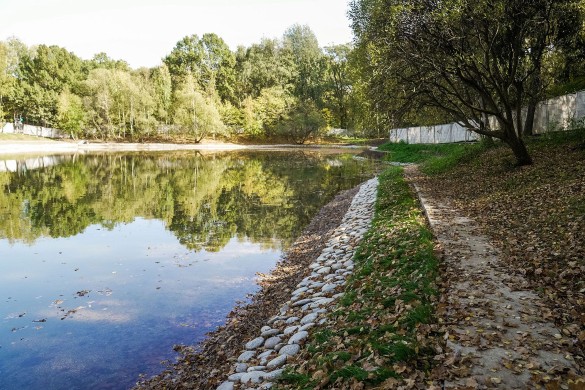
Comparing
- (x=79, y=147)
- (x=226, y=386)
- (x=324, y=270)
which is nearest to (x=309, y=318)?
(x=226, y=386)

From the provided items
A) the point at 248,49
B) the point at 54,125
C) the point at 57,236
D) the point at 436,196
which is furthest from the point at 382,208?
the point at 248,49

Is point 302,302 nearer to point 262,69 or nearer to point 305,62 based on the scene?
point 262,69

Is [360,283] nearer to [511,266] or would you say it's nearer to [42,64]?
[511,266]

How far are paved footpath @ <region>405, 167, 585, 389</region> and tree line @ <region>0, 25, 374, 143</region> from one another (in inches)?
2617

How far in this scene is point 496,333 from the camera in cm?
590

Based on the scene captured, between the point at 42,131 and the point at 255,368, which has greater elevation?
the point at 42,131

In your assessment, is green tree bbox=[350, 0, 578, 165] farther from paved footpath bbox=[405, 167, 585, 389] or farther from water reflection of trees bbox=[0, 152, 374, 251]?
paved footpath bbox=[405, 167, 585, 389]

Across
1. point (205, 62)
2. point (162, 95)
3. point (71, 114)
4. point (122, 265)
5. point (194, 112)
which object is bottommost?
point (122, 265)

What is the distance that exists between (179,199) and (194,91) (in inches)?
2332

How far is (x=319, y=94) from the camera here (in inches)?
3666

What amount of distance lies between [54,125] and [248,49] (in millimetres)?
45982

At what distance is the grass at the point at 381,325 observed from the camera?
17.8ft

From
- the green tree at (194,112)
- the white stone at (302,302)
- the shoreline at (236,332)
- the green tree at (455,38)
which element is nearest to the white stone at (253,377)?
the shoreline at (236,332)

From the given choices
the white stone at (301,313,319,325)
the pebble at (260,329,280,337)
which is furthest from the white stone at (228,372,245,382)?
the white stone at (301,313,319,325)
